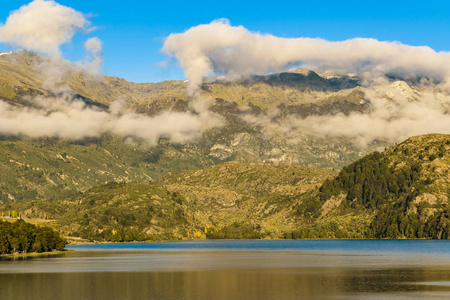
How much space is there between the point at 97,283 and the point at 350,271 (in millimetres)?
83182

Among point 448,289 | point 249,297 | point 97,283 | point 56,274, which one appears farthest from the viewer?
point 56,274

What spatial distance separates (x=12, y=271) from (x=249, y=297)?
10615 centimetres

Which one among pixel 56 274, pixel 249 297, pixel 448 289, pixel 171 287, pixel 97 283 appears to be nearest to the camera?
pixel 249 297

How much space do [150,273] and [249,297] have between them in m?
73.1

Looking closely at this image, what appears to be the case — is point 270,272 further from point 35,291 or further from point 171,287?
point 35,291

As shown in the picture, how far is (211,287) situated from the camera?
461 ft

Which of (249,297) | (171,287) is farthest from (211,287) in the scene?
(249,297)

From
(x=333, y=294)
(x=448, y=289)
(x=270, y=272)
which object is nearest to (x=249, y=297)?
(x=333, y=294)

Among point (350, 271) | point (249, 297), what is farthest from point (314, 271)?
point (249, 297)

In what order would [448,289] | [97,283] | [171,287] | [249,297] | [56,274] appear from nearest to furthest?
1. [249,297]
2. [448,289]
3. [171,287]
4. [97,283]
5. [56,274]

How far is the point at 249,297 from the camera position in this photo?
11888cm

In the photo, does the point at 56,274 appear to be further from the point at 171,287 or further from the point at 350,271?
the point at 350,271

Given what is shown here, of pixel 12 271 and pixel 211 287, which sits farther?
pixel 12 271

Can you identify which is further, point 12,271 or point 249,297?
point 12,271
